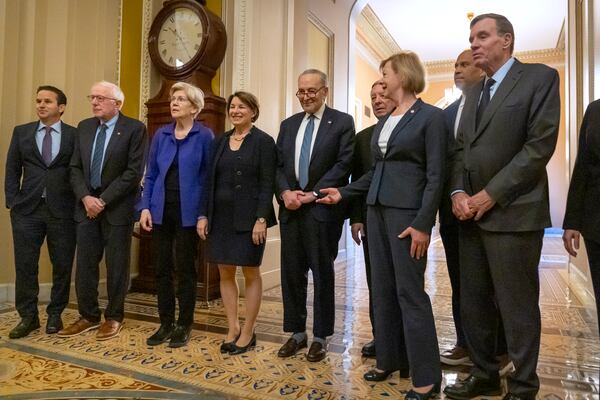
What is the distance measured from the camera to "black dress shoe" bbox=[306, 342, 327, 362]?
89.4 inches

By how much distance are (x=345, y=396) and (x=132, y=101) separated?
130 inches

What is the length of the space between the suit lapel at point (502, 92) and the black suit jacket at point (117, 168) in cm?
202

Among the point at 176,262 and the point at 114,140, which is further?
the point at 114,140

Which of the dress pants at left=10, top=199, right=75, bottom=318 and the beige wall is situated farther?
the beige wall

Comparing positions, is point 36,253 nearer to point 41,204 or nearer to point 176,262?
point 41,204

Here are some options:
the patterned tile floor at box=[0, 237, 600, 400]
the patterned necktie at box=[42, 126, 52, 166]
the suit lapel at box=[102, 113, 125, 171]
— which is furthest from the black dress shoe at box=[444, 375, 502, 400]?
the patterned necktie at box=[42, 126, 52, 166]

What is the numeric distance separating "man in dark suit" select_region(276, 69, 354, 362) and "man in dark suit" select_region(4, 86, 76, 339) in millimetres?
1480

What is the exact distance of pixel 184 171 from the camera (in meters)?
2.47

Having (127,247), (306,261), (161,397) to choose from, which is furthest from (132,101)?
(161,397)

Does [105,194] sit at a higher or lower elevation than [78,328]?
higher

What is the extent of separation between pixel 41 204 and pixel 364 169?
6.69ft

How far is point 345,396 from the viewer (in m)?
1.87

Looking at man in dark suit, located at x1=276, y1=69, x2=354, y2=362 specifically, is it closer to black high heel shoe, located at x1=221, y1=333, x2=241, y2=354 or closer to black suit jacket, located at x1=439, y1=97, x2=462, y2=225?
black high heel shoe, located at x1=221, y1=333, x2=241, y2=354

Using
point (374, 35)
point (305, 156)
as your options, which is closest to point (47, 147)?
point (305, 156)
